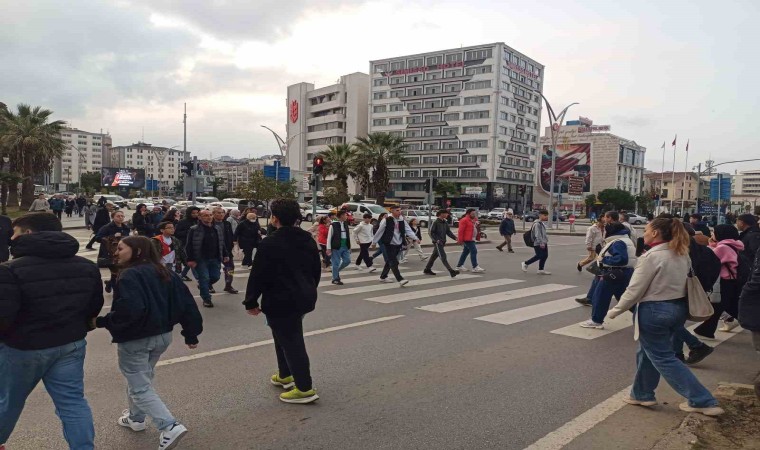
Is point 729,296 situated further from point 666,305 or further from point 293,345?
point 293,345

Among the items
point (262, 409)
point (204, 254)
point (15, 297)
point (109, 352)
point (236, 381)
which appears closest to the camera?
point (15, 297)

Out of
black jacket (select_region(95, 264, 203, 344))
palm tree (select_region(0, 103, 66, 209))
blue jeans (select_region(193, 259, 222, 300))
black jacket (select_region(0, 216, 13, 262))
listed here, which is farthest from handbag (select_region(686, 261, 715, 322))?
palm tree (select_region(0, 103, 66, 209))

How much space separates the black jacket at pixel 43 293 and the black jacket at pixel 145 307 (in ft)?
0.81

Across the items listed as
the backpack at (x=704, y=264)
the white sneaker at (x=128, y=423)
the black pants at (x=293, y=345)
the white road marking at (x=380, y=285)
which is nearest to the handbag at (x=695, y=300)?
the backpack at (x=704, y=264)

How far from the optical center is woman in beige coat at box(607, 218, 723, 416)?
4.16m

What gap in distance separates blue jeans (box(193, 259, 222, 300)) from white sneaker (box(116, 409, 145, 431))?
4.73 metres

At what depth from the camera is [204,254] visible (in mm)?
8812

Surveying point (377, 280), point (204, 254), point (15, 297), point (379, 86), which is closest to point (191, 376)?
point (15, 297)

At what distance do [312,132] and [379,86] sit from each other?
14582mm

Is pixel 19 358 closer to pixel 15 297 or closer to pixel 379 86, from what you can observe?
pixel 15 297

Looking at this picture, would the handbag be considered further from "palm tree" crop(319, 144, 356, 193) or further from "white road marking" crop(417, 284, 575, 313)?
"palm tree" crop(319, 144, 356, 193)

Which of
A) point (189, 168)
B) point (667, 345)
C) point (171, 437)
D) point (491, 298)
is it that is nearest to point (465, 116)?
point (189, 168)

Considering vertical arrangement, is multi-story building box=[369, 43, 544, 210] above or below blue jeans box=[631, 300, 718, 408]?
above

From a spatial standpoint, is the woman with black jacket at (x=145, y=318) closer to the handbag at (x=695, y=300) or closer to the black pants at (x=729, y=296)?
the handbag at (x=695, y=300)
